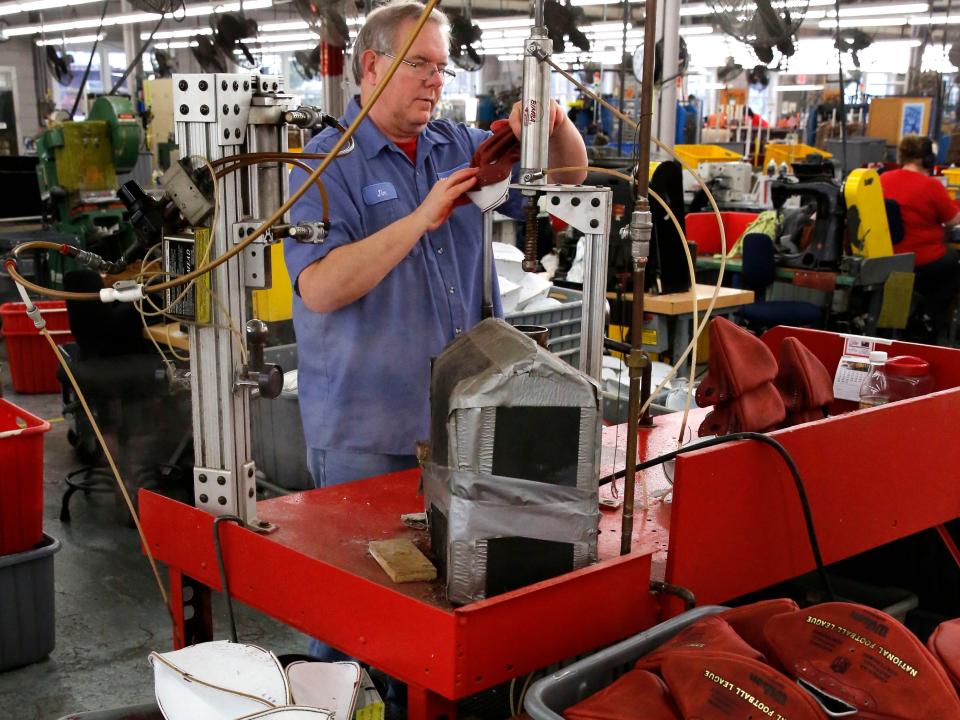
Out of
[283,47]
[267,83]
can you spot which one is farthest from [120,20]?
[267,83]

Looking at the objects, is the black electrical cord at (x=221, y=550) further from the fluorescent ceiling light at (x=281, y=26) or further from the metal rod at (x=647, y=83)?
the fluorescent ceiling light at (x=281, y=26)

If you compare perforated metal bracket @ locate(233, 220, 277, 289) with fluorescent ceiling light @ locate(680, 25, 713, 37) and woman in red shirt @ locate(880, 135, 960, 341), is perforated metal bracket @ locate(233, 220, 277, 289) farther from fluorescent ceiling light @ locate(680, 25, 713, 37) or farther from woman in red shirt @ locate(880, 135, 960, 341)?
fluorescent ceiling light @ locate(680, 25, 713, 37)

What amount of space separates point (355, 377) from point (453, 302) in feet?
0.76

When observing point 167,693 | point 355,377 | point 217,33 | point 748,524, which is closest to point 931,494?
point 748,524

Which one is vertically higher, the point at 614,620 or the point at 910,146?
the point at 910,146

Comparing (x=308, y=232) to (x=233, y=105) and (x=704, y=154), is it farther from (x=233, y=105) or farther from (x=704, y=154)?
(x=704, y=154)

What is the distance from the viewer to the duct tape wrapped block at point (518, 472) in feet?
3.86

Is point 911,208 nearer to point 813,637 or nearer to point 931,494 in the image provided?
point 931,494

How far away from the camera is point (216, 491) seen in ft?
4.70

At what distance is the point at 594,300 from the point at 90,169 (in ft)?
16.8

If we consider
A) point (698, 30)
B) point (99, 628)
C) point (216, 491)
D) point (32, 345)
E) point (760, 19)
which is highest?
point (698, 30)

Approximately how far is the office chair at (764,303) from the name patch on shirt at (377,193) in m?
3.28

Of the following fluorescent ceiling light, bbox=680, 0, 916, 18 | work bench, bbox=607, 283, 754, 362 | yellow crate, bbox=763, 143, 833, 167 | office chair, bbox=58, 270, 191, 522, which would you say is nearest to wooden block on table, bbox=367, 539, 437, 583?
office chair, bbox=58, 270, 191, 522

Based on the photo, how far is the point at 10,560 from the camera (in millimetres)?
2346
